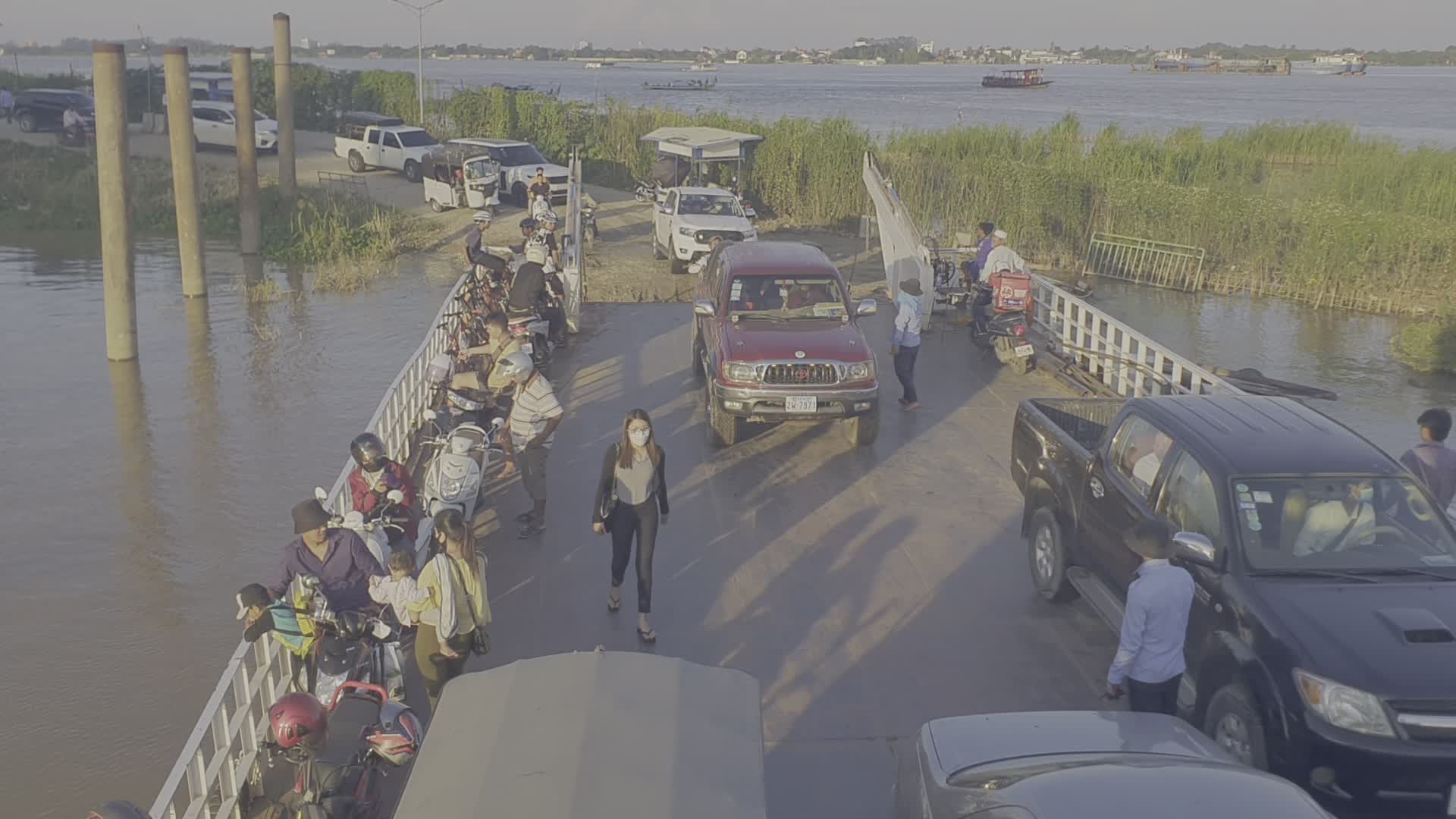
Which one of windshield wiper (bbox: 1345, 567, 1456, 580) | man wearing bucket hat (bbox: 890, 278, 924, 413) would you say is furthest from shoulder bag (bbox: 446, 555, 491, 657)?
man wearing bucket hat (bbox: 890, 278, 924, 413)

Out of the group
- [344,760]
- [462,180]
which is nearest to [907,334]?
[344,760]

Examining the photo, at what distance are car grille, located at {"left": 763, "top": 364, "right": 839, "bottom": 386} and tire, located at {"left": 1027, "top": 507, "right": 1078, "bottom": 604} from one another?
10.7 ft

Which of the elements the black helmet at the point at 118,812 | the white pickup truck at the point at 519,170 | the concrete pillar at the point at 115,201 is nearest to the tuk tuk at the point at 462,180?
the white pickup truck at the point at 519,170

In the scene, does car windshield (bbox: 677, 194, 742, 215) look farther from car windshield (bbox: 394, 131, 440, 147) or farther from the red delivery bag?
car windshield (bbox: 394, 131, 440, 147)

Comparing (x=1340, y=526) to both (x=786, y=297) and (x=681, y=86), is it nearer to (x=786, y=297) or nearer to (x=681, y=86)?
(x=786, y=297)

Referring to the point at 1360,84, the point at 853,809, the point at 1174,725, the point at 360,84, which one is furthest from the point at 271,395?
the point at 1360,84

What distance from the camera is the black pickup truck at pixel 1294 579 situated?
5.75m

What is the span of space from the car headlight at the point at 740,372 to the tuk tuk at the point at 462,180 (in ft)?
63.4

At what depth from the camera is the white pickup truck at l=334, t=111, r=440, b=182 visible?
36.4m

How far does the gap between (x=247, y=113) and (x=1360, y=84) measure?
6491 inches

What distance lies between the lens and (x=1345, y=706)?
582cm

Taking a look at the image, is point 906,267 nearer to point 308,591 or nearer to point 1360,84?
point 308,591

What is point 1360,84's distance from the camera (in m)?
160

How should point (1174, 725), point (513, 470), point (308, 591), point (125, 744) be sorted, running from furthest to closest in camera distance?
1. point (513, 470)
2. point (125, 744)
3. point (308, 591)
4. point (1174, 725)
